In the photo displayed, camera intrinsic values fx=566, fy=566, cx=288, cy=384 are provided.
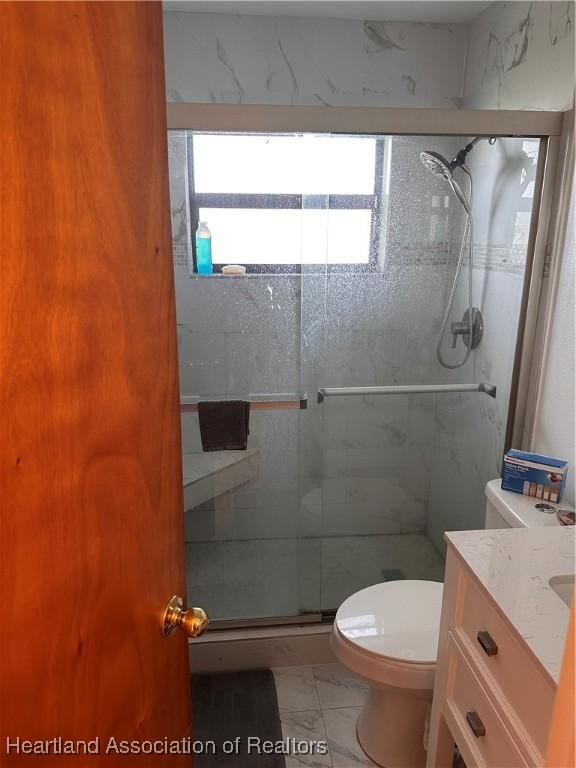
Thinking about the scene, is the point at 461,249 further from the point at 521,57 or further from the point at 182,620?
the point at 182,620

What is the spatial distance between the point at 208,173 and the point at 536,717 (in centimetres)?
169

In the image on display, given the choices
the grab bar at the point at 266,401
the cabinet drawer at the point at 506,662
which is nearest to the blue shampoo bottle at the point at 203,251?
the grab bar at the point at 266,401

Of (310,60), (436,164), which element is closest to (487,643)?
(436,164)

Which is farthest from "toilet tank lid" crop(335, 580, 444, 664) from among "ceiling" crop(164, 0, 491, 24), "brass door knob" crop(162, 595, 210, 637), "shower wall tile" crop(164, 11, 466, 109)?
"ceiling" crop(164, 0, 491, 24)

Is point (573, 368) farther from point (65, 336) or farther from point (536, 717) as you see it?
point (65, 336)

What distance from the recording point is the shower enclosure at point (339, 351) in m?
1.90

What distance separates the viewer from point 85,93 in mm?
548

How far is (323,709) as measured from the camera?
1882 mm

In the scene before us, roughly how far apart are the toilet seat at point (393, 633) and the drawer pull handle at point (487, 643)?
44 centimetres

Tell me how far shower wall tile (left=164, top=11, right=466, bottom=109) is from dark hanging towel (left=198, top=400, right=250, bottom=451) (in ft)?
4.78

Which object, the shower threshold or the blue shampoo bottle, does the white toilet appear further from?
the blue shampoo bottle

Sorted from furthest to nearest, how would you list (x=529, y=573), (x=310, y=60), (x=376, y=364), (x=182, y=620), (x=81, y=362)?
(x=310, y=60), (x=376, y=364), (x=529, y=573), (x=182, y=620), (x=81, y=362)

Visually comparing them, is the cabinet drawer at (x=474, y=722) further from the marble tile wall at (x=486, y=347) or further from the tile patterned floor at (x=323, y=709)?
the marble tile wall at (x=486, y=347)

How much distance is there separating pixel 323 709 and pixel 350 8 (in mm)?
2740
